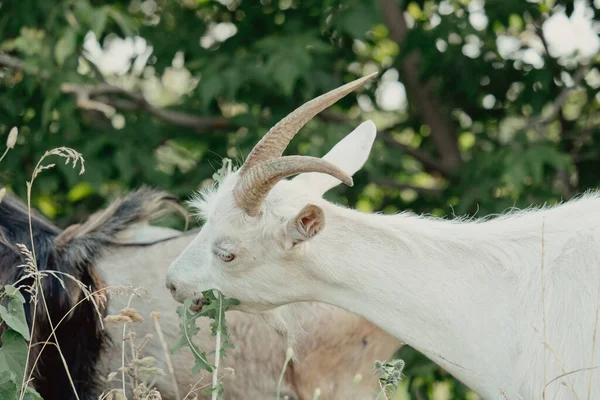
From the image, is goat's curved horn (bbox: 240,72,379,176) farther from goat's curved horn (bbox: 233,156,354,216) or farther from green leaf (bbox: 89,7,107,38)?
green leaf (bbox: 89,7,107,38)

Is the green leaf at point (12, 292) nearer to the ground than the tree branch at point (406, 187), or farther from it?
farther from it

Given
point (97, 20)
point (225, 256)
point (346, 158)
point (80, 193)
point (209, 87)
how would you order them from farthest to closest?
point (80, 193) < point (209, 87) < point (97, 20) < point (346, 158) < point (225, 256)

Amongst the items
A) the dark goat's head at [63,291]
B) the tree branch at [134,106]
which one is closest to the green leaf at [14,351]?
the dark goat's head at [63,291]

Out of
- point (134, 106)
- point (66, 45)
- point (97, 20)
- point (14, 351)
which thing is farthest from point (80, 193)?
point (14, 351)

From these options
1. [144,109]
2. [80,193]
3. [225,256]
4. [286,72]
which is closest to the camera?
[225,256]

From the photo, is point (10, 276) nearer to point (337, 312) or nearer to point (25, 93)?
point (337, 312)

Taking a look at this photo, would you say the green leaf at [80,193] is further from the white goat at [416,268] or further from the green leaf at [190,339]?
the green leaf at [190,339]

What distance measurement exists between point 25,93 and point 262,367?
261 centimetres

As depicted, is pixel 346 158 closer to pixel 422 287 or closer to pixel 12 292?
pixel 422 287

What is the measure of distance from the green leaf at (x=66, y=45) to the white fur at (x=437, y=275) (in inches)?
72.7

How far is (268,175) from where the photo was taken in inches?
137

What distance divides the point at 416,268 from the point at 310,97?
84.5 inches

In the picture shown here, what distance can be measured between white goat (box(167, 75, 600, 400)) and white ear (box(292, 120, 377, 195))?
0.23m

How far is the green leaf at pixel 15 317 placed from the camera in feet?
10.2
